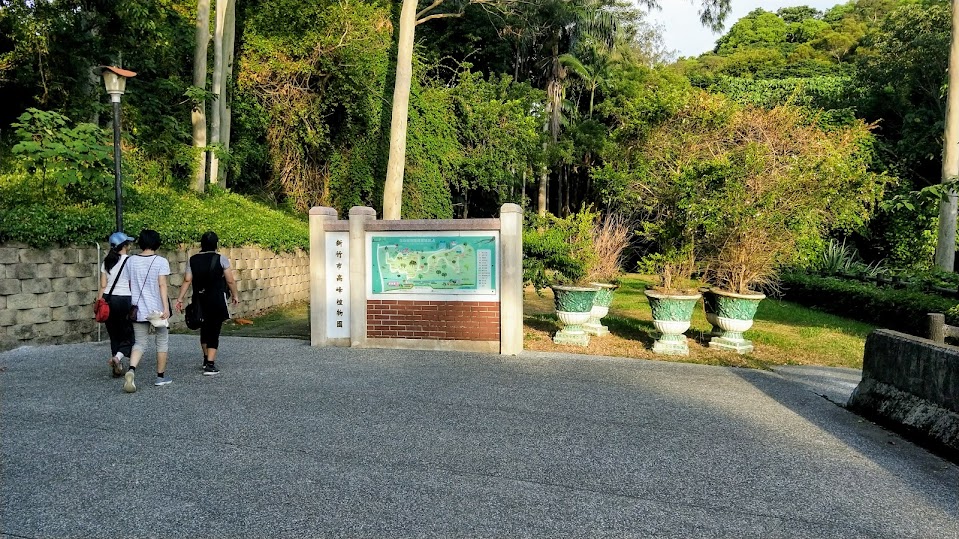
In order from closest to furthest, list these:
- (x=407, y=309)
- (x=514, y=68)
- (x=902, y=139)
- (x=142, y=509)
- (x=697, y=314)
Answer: (x=142, y=509)
(x=407, y=309)
(x=697, y=314)
(x=902, y=139)
(x=514, y=68)

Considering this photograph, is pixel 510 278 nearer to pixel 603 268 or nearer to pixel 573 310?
pixel 573 310

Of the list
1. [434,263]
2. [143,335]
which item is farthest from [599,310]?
[143,335]

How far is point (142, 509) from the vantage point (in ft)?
12.0

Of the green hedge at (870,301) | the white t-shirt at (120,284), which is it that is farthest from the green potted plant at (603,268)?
the white t-shirt at (120,284)

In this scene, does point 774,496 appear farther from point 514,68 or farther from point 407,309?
point 514,68

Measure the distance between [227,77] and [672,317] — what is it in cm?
1565

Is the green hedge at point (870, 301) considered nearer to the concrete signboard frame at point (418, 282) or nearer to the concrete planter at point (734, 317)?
the concrete planter at point (734, 317)

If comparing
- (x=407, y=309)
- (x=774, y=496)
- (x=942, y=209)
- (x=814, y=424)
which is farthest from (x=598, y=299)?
(x=942, y=209)

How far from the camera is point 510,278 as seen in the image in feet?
29.3

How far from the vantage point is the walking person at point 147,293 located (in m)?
6.50

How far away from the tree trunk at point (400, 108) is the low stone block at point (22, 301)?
915cm

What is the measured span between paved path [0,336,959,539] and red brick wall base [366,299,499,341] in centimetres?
163

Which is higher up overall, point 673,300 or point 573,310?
point 673,300

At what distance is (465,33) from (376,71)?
741cm
